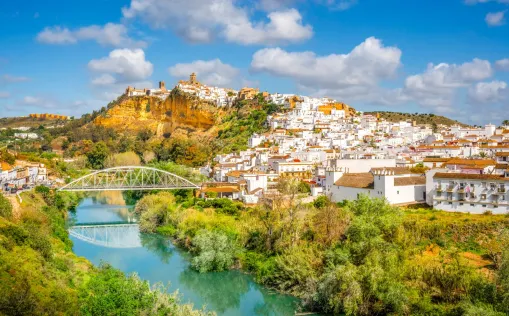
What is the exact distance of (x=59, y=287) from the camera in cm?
1402

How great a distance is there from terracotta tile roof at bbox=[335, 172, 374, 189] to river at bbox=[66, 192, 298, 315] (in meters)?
10.2

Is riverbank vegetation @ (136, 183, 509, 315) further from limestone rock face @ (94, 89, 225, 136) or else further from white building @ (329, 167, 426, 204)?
limestone rock face @ (94, 89, 225, 136)

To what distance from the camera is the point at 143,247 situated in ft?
89.7

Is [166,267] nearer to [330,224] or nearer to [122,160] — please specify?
[330,224]

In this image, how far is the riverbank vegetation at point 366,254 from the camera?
49.2ft

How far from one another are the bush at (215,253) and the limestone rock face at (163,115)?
56519 millimetres

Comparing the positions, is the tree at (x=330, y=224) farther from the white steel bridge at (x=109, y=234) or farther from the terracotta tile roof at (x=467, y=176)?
the white steel bridge at (x=109, y=234)

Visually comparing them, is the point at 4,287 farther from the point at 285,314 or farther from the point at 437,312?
the point at 437,312

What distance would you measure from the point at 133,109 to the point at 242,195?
59.8 metres

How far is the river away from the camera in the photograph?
1820 cm

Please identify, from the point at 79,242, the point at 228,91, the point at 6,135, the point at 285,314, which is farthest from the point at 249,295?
A: the point at 6,135

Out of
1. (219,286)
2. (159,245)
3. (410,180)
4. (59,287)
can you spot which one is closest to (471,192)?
(410,180)

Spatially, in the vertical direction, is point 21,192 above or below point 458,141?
below

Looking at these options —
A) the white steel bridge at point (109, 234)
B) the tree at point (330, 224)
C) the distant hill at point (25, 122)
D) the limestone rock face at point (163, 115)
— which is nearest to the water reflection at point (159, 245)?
the white steel bridge at point (109, 234)
